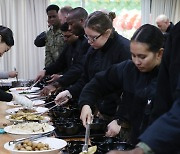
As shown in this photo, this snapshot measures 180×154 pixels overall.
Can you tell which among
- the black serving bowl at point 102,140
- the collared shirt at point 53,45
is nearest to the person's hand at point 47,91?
the collared shirt at point 53,45

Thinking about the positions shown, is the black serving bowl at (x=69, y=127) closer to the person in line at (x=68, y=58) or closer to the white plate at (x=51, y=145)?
the white plate at (x=51, y=145)

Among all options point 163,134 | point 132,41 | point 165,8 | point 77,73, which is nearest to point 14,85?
point 77,73

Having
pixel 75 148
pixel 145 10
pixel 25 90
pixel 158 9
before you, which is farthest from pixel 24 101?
pixel 158 9

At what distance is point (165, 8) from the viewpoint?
6316mm

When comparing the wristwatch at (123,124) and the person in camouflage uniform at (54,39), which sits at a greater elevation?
the person in camouflage uniform at (54,39)

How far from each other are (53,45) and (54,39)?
81 millimetres

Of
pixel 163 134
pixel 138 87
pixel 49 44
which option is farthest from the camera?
pixel 49 44

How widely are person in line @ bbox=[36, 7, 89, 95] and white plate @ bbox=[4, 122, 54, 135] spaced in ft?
3.66

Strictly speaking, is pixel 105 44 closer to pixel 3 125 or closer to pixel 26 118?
pixel 26 118

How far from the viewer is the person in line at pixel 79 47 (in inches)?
111

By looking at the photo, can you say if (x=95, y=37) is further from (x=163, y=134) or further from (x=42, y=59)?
(x=42, y=59)

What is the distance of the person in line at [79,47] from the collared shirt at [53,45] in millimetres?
1098

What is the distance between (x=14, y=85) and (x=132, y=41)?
88.3 inches

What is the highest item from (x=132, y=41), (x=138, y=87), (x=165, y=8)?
(x=165, y=8)
